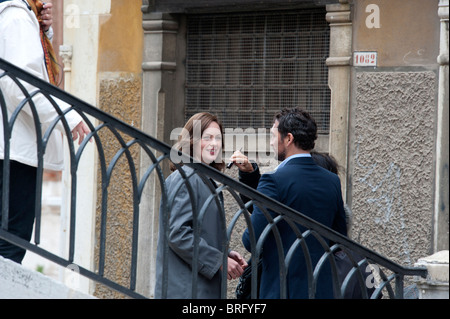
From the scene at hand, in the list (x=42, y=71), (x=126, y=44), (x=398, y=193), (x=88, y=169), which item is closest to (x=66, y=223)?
(x=88, y=169)

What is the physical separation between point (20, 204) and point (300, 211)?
1318 mm

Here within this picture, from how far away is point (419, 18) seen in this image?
19.0 ft

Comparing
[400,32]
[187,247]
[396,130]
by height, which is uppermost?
[400,32]

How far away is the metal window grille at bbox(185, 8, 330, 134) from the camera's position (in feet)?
21.0

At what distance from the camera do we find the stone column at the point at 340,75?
6090 millimetres

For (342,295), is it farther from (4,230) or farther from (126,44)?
(126,44)

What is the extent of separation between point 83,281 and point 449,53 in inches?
146

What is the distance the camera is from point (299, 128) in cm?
411

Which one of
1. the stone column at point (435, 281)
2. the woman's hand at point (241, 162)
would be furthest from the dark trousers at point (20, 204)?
the stone column at point (435, 281)

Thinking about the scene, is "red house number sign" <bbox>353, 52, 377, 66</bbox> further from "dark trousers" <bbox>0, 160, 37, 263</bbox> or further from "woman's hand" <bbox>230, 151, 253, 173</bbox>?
"dark trousers" <bbox>0, 160, 37, 263</bbox>

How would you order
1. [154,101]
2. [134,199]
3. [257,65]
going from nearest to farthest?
[134,199] < [257,65] < [154,101]

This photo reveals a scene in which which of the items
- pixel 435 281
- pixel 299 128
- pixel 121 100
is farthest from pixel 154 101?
pixel 435 281

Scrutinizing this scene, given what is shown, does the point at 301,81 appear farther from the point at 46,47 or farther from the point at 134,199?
the point at 134,199

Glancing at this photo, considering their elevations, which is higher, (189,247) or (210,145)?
(210,145)
